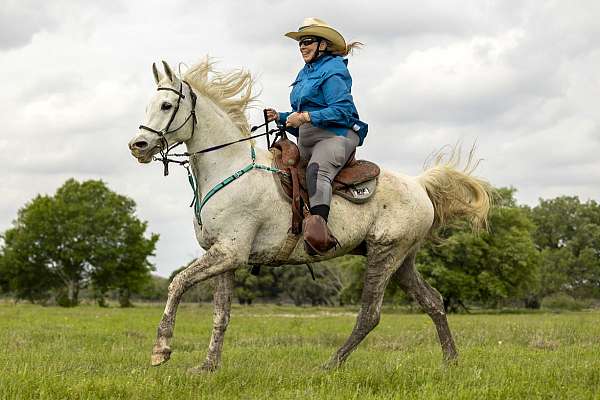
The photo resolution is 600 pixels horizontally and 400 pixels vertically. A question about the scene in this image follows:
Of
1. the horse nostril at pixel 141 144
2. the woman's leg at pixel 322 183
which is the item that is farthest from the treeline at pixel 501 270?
the horse nostril at pixel 141 144

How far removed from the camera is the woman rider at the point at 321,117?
301 inches

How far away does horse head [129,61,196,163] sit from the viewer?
729cm

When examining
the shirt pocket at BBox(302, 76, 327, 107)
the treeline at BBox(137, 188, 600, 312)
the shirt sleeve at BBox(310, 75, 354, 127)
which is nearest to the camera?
the shirt sleeve at BBox(310, 75, 354, 127)

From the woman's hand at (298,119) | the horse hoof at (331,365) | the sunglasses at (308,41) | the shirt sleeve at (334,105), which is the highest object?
the sunglasses at (308,41)

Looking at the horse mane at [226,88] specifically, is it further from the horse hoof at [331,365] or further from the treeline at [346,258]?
the treeline at [346,258]

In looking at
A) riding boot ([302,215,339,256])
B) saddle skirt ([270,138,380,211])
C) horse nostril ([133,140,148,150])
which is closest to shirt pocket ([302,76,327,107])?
saddle skirt ([270,138,380,211])

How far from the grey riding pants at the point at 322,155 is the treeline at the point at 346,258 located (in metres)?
31.9

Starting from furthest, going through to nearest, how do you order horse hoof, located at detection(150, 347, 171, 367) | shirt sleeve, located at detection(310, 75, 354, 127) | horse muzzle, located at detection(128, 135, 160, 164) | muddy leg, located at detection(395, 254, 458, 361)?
1. muddy leg, located at detection(395, 254, 458, 361)
2. shirt sleeve, located at detection(310, 75, 354, 127)
3. horse muzzle, located at detection(128, 135, 160, 164)
4. horse hoof, located at detection(150, 347, 171, 367)

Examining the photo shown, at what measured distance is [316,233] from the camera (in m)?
7.41

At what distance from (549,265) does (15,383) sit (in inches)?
3132

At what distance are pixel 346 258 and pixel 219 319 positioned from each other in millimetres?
49394

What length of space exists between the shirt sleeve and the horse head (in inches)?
56.7

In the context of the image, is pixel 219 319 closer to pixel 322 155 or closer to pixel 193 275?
pixel 193 275

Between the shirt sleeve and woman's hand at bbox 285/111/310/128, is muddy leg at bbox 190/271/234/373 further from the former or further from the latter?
the shirt sleeve
